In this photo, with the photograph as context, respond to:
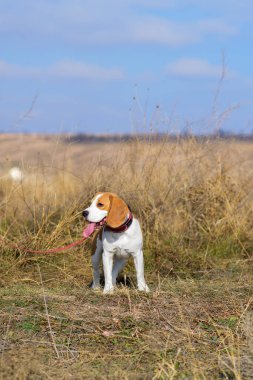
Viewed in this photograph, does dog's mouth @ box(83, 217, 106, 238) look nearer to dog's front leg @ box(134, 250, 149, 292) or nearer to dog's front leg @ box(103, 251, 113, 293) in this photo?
dog's front leg @ box(103, 251, 113, 293)

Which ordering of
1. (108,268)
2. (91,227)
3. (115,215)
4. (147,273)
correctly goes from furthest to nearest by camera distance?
(147,273) → (108,268) → (91,227) → (115,215)

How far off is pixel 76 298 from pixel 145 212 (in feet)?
7.79

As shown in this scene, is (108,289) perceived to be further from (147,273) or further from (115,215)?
(147,273)

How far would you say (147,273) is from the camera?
7.39 m

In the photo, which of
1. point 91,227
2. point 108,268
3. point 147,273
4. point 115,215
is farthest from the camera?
point 147,273

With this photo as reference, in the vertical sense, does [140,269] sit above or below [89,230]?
below

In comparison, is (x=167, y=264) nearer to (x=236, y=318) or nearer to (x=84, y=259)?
(x=84, y=259)

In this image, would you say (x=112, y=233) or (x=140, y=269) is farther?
(x=140, y=269)

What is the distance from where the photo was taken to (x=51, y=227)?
8.12 m

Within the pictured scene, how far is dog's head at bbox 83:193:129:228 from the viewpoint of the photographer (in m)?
6.07

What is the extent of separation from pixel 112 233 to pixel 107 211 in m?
0.23

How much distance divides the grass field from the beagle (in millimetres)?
258

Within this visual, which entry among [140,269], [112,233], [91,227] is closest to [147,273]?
[140,269]

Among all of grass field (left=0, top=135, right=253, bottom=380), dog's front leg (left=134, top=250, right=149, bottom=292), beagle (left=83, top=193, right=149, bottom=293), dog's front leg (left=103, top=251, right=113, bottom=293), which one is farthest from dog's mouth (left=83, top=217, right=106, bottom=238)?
grass field (left=0, top=135, right=253, bottom=380)
